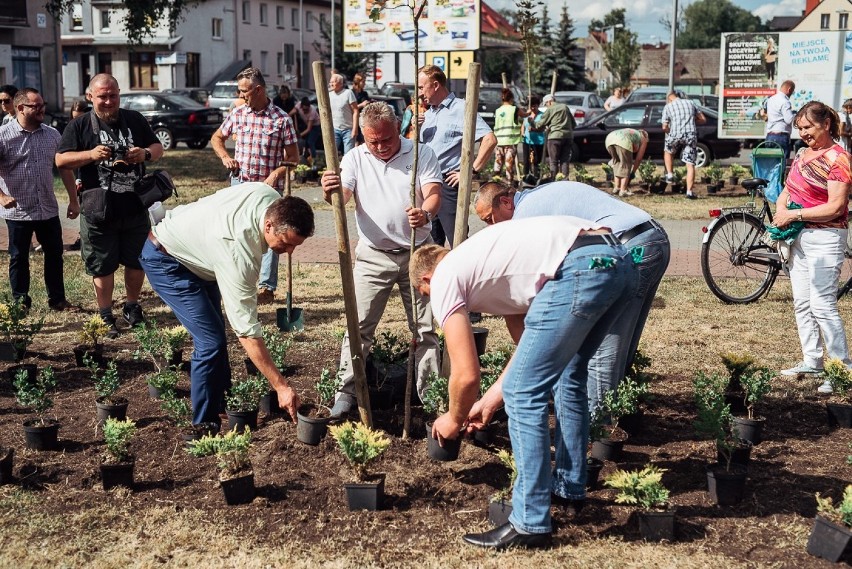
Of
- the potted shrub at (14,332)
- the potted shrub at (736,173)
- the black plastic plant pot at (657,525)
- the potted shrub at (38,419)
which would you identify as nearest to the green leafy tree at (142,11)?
the potted shrub at (736,173)

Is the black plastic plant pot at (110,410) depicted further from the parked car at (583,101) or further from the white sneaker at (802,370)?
the parked car at (583,101)

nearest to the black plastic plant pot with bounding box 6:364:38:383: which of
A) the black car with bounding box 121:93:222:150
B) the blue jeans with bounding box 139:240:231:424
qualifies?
the blue jeans with bounding box 139:240:231:424

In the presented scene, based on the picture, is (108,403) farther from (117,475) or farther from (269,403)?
(117,475)

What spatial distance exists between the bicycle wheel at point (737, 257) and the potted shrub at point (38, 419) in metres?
5.96

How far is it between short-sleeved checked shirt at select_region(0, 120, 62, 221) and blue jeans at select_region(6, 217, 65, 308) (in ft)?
0.28

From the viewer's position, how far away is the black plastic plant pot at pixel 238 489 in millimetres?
4801

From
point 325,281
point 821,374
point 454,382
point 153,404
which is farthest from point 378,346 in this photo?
point 325,281

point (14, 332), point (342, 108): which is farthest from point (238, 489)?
point (342, 108)

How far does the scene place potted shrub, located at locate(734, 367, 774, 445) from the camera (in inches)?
225

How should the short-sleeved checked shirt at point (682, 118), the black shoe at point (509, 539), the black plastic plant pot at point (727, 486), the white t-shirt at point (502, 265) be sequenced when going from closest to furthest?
the white t-shirt at point (502, 265) < the black shoe at point (509, 539) < the black plastic plant pot at point (727, 486) < the short-sleeved checked shirt at point (682, 118)

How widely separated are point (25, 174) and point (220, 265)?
473 centimetres

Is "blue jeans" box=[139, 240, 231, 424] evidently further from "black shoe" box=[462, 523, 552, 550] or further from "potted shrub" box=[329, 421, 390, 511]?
"black shoe" box=[462, 523, 552, 550]

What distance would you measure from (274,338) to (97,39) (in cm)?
5892

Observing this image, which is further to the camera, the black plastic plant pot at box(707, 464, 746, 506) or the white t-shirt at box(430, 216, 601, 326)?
the black plastic plant pot at box(707, 464, 746, 506)
